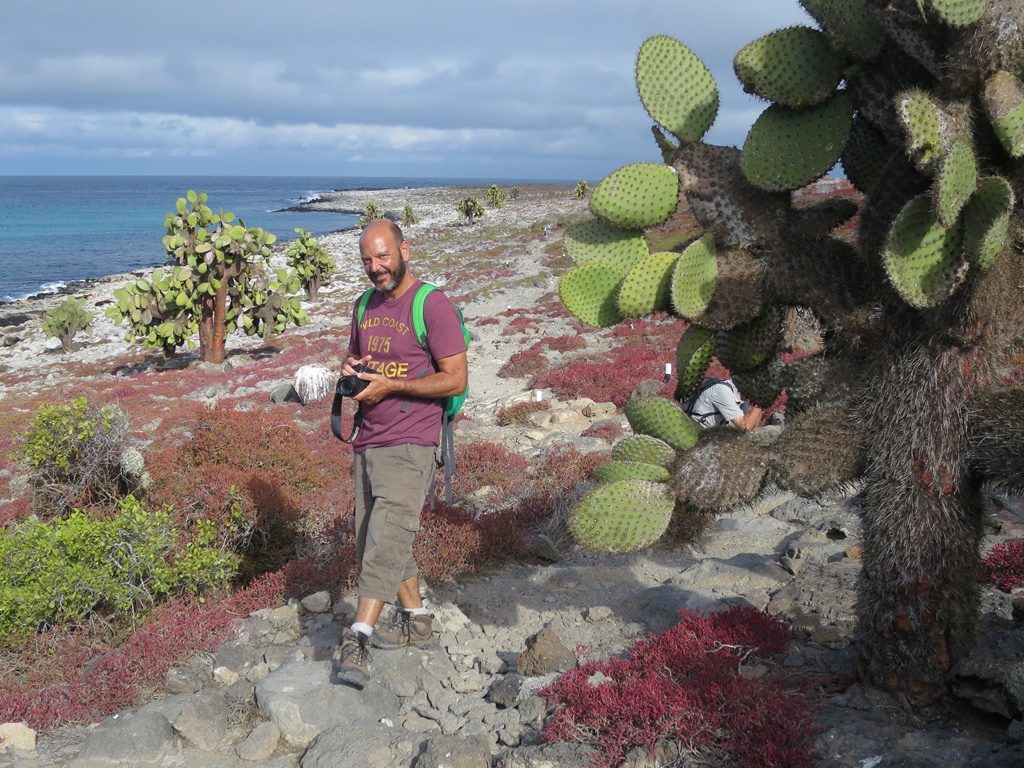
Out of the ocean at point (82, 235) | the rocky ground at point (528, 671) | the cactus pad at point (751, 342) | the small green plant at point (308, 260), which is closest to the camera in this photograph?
the rocky ground at point (528, 671)

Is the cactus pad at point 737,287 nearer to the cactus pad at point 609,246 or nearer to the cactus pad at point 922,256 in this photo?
the cactus pad at point 609,246

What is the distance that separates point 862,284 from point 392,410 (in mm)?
2500

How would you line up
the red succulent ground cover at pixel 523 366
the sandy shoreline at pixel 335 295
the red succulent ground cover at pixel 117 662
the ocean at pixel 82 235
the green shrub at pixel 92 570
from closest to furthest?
1. the red succulent ground cover at pixel 117 662
2. the green shrub at pixel 92 570
3. the red succulent ground cover at pixel 523 366
4. the sandy shoreline at pixel 335 295
5. the ocean at pixel 82 235

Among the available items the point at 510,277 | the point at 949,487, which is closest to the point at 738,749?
the point at 949,487

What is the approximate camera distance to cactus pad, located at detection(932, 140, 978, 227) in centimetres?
292

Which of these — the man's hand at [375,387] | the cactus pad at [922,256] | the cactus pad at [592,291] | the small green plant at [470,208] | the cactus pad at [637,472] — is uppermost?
the small green plant at [470,208]

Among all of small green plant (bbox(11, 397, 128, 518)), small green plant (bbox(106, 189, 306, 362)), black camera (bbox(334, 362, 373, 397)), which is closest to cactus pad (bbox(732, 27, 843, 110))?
black camera (bbox(334, 362, 373, 397))

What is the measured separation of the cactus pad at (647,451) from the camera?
4227 millimetres

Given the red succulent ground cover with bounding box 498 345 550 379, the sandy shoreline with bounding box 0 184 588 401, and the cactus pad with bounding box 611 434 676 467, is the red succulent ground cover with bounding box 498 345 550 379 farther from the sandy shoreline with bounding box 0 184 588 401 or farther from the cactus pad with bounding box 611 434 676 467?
the cactus pad with bounding box 611 434 676 467

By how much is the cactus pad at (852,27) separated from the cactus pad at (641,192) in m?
0.90

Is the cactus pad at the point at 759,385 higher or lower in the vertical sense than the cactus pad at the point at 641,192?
lower

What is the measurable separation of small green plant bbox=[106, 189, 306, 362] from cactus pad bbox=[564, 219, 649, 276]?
55.8 ft

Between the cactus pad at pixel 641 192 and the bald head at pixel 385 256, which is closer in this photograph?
the cactus pad at pixel 641 192

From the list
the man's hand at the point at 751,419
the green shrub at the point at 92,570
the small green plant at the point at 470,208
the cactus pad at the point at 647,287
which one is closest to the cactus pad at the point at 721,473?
the cactus pad at the point at 647,287
